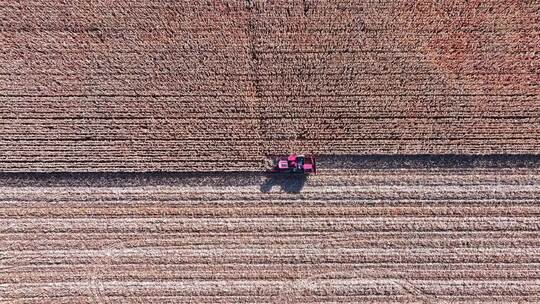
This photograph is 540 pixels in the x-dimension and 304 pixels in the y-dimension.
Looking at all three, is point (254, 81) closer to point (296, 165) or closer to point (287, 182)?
point (296, 165)

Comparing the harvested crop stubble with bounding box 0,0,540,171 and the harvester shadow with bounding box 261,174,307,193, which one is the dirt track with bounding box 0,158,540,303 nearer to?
the harvester shadow with bounding box 261,174,307,193

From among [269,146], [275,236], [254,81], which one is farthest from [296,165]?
[254,81]

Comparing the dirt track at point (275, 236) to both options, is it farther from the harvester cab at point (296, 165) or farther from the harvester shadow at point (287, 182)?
the harvester cab at point (296, 165)

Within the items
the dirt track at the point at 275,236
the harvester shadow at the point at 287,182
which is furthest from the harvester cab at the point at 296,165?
the dirt track at the point at 275,236

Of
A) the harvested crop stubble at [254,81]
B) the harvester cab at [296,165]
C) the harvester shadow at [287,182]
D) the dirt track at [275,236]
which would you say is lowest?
the dirt track at [275,236]

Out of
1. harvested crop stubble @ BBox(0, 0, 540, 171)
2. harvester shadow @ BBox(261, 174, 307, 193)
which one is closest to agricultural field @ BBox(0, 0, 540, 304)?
harvested crop stubble @ BBox(0, 0, 540, 171)

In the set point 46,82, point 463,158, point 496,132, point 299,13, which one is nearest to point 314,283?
point 463,158
